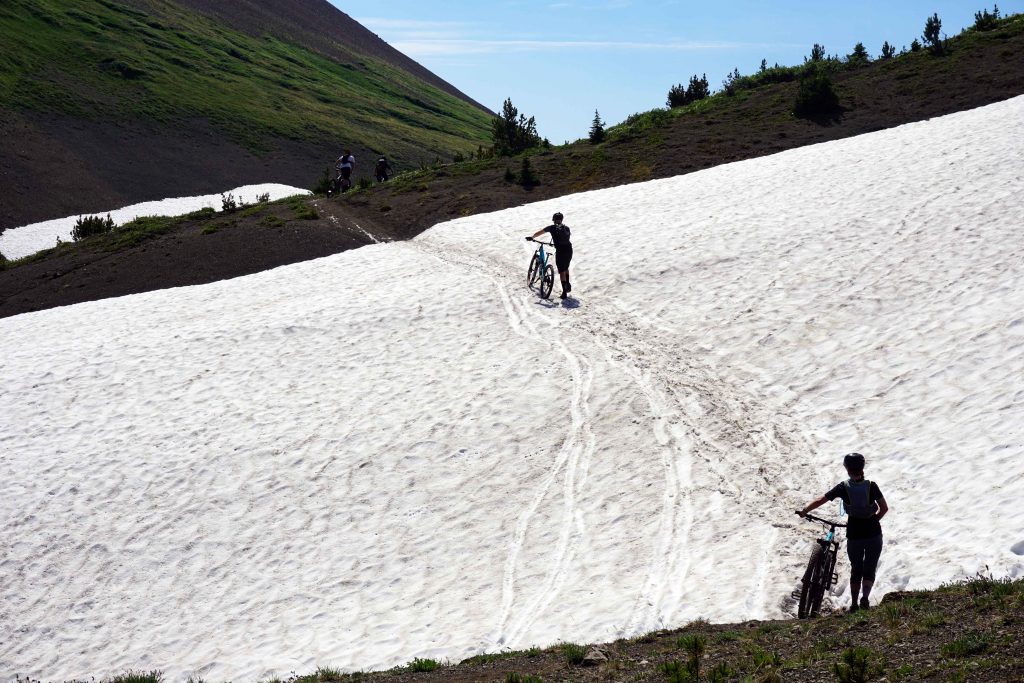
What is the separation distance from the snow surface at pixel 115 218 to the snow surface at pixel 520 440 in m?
27.2

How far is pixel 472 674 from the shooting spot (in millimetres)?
10805

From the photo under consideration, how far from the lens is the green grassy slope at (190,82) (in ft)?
289

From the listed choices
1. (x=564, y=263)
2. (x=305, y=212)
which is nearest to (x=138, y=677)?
(x=564, y=263)

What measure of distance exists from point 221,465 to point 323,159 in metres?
76.9

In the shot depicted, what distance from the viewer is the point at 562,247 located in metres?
Result: 25.4

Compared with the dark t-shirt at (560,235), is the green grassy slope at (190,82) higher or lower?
higher

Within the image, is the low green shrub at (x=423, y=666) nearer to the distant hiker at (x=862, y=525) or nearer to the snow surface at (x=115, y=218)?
the distant hiker at (x=862, y=525)

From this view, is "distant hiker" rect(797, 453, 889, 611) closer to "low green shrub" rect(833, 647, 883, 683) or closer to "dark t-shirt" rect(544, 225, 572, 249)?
"low green shrub" rect(833, 647, 883, 683)

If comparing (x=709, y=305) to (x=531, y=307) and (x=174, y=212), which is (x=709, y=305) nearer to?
(x=531, y=307)

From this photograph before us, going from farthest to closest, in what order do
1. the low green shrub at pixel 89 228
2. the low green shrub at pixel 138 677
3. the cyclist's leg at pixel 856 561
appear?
the low green shrub at pixel 89 228
the low green shrub at pixel 138 677
the cyclist's leg at pixel 856 561

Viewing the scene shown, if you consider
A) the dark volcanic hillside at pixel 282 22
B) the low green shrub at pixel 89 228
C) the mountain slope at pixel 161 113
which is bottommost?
the low green shrub at pixel 89 228

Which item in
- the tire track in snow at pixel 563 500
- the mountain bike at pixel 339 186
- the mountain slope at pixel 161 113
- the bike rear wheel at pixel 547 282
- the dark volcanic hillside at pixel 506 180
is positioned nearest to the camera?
the tire track in snow at pixel 563 500

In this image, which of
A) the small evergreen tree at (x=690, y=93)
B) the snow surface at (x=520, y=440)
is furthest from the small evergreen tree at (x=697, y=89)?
the snow surface at (x=520, y=440)

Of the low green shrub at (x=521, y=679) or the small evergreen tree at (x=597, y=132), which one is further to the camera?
the small evergreen tree at (x=597, y=132)
